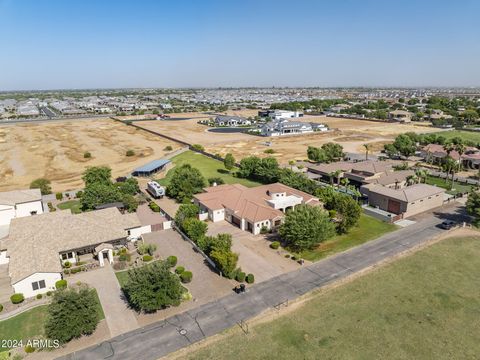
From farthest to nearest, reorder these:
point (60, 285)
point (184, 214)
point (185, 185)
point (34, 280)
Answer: point (185, 185) < point (184, 214) < point (60, 285) < point (34, 280)

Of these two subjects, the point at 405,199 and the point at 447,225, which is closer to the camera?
the point at 447,225

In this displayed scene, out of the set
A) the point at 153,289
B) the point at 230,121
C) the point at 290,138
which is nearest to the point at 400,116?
the point at 290,138

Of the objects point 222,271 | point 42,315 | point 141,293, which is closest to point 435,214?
point 222,271

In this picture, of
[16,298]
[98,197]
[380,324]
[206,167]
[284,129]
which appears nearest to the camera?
[380,324]

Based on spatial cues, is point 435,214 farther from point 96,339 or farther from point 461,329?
point 96,339

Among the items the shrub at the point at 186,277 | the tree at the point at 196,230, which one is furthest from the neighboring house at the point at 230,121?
the shrub at the point at 186,277

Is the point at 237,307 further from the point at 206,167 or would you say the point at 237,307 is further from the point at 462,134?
the point at 462,134
